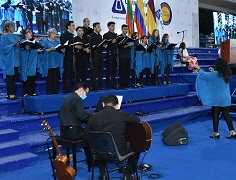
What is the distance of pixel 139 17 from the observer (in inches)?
545

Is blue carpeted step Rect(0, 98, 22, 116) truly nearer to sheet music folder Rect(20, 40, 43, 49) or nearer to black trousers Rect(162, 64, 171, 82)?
sheet music folder Rect(20, 40, 43, 49)

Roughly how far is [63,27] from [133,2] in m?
3.92

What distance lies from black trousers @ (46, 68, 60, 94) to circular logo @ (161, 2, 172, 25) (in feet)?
28.1

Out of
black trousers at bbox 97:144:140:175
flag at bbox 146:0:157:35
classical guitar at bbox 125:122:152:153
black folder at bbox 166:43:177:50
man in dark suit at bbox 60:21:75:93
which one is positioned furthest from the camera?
flag at bbox 146:0:157:35

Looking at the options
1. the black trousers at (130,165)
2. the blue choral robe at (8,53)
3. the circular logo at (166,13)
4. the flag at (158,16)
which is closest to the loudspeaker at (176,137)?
the black trousers at (130,165)

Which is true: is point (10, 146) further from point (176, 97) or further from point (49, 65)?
point (176, 97)

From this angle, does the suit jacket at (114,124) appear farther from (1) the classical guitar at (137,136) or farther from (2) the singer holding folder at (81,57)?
(2) the singer holding folder at (81,57)

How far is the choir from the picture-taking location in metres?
7.34

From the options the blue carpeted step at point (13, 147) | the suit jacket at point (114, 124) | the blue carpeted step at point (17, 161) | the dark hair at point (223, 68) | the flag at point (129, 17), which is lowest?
the blue carpeted step at point (17, 161)

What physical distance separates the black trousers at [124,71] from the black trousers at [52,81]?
1.89 metres

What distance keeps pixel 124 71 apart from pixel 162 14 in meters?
6.92

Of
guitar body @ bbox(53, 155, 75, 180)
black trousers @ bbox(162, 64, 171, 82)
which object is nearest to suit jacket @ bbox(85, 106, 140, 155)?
guitar body @ bbox(53, 155, 75, 180)

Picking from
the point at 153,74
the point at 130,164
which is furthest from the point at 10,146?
the point at 153,74

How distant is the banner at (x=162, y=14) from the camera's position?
12.0 metres
